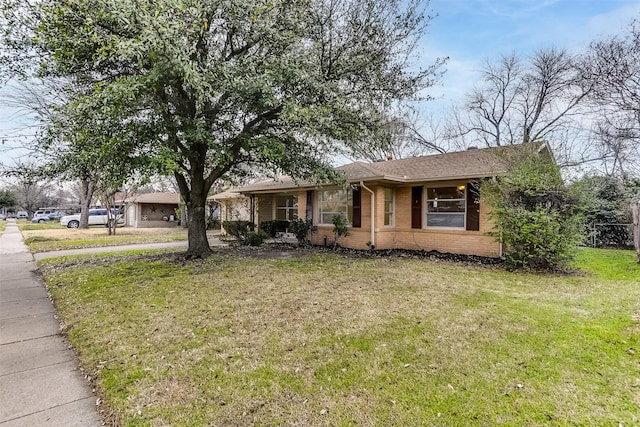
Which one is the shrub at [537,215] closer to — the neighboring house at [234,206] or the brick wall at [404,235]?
the brick wall at [404,235]

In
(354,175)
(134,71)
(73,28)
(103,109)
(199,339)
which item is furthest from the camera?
(354,175)

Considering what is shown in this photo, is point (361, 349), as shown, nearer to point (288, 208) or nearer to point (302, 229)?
point (302, 229)

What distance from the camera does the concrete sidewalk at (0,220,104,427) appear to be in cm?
270

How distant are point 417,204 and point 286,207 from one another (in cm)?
702

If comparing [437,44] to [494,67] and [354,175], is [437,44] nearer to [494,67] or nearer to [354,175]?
[354,175]

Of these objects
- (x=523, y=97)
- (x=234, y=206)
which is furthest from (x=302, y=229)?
(x=523, y=97)

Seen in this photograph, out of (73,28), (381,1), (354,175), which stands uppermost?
(381,1)

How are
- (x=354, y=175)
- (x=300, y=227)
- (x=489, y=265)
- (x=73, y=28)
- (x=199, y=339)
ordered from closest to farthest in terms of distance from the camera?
(x=199, y=339)
(x=73, y=28)
(x=489, y=265)
(x=354, y=175)
(x=300, y=227)

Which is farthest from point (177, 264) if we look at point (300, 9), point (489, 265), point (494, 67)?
point (494, 67)

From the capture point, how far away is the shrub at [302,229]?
44.0 feet

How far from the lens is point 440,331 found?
4.27 m

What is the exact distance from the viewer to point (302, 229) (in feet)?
43.9

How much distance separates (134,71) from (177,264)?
16.7ft

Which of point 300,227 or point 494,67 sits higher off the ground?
point 494,67
